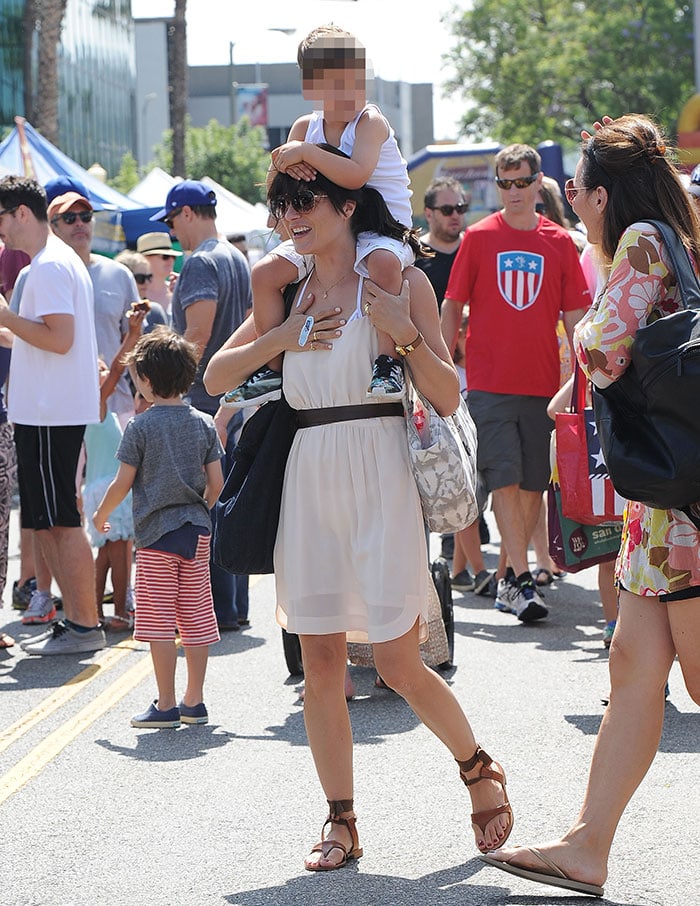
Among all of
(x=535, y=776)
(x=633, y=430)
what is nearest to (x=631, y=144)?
(x=633, y=430)

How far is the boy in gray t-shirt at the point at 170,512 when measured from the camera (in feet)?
21.0

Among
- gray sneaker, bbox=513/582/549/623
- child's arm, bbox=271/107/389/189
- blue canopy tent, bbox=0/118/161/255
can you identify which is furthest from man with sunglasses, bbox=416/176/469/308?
child's arm, bbox=271/107/389/189

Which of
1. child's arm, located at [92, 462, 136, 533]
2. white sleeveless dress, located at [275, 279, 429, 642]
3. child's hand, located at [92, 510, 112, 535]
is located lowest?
child's hand, located at [92, 510, 112, 535]

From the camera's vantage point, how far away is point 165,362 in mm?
6785

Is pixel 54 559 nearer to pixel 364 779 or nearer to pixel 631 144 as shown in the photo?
pixel 364 779

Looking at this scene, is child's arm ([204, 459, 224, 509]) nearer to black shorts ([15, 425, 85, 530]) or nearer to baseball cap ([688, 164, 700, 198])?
black shorts ([15, 425, 85, 530])

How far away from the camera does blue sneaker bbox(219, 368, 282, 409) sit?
14.6 feet

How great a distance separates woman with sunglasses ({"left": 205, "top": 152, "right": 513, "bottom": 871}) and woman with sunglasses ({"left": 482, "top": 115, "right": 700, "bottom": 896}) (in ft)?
1.42

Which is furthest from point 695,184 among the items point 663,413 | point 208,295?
point 663,413

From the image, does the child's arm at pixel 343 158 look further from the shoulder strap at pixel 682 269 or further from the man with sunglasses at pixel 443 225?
the man with sunglasses at pixel 443 225

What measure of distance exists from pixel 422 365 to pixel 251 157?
5553cm

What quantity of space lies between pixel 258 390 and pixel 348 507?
44 cm

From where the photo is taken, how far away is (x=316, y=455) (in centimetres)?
438

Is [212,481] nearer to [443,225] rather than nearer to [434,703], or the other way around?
[434,703]
